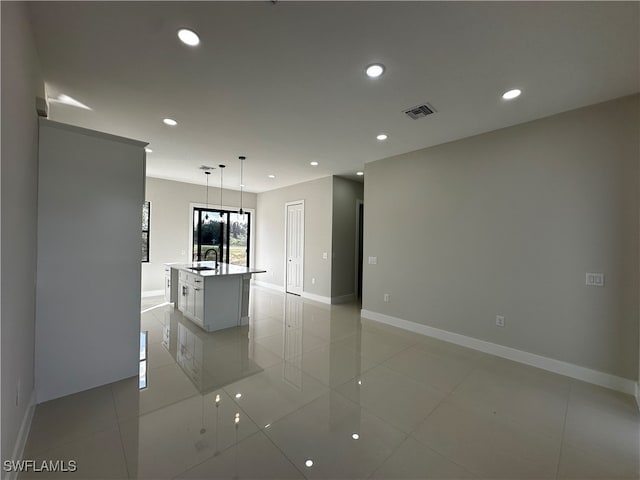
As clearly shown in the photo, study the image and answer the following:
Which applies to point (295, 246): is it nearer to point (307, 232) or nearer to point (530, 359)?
point (307, 232)

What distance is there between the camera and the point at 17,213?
157cm

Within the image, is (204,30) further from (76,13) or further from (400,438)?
(400,438)

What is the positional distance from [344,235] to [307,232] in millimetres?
933

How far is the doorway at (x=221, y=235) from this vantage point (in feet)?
23.9

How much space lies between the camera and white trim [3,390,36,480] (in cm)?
149

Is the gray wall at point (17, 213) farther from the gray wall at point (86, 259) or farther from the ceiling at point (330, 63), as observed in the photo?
the ceiling at point (330, 63)

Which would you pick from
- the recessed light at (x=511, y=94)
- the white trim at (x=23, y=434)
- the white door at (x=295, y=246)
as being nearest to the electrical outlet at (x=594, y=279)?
the recessed light at (x=511, y=94)

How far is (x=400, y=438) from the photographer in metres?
1.88

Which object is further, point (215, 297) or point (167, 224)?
point (167, 224)

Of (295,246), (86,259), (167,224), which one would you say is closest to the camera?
(86,259)

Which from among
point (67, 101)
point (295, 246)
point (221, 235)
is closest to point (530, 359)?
point (295, 246)

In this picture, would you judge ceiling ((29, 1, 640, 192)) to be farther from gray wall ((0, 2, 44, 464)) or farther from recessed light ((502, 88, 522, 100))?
gray wall ((0, 2, 44, 464))

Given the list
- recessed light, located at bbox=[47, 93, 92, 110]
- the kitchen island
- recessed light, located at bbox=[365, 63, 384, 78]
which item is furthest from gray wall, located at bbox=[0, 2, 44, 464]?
recessed light, located at bbox=[365, 63, 384, 78]

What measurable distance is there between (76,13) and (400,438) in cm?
361
